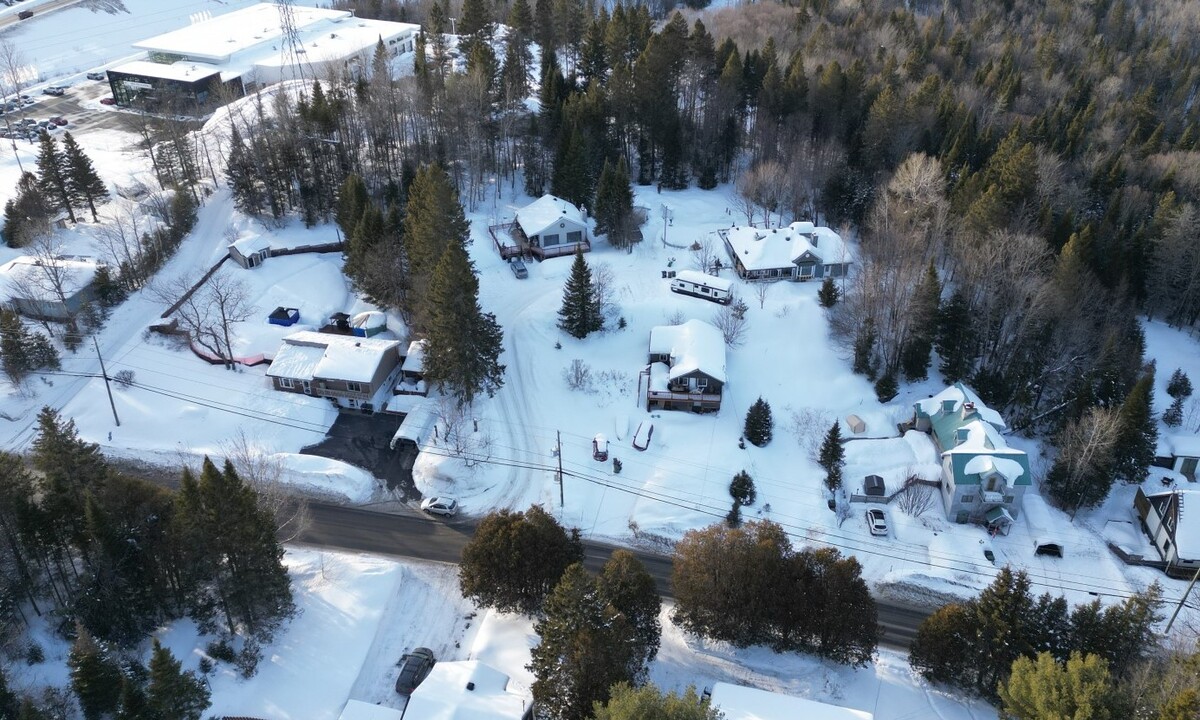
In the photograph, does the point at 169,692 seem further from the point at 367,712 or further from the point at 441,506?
the point at 441,506

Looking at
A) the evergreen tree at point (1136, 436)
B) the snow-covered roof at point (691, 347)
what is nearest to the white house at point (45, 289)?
the snow-covered roof at point (691, 347)

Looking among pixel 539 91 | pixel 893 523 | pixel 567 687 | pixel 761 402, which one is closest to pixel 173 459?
pixel 567 687

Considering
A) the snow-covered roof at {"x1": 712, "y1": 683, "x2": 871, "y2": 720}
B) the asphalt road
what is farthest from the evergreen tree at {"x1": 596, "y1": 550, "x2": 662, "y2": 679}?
the asphalt road

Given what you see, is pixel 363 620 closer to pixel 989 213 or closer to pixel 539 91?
pixel 989 213

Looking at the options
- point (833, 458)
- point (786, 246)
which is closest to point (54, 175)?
point (786, 246)

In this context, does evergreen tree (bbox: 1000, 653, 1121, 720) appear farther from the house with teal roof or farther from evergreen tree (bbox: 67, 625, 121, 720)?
evergreen tree (bbox: 67, 625, 121, 720)

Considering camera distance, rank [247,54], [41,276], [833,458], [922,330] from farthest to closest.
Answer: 1. [247,54]
2. [41,276]
3. [922,330]
4. [833,458]
